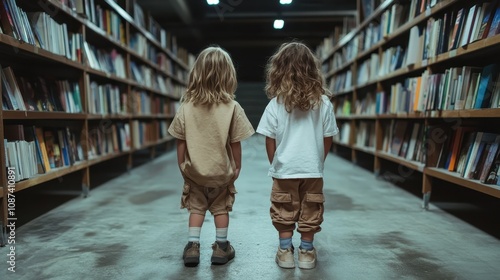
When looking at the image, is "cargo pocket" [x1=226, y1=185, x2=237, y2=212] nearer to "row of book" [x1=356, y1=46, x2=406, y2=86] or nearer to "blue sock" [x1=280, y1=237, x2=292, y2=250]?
"blue sock" [x1=280, y1=237, x2=292, y2=250]

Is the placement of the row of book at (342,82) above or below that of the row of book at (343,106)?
above

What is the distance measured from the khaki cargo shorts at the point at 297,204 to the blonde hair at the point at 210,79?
42 centimetres

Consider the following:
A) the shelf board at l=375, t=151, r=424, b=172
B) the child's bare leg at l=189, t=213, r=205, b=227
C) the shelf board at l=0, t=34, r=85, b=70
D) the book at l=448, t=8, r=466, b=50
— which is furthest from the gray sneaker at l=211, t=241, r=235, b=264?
the book at l=448, t=8, r=466, b=50

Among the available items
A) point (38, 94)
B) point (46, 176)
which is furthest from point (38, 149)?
point (38, 94)

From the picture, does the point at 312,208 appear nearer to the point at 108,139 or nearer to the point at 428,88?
the point at 428,88

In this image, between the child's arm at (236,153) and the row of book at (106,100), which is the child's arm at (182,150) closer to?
the child's arm at (236,153)

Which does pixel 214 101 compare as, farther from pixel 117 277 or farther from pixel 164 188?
pixel 164 188

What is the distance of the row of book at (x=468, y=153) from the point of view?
1817 mm

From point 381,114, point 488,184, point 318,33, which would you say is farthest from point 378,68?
point 318,33

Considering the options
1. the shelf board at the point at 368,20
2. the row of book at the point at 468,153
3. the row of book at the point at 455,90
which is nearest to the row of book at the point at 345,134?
the shelf board at the point at 368,20

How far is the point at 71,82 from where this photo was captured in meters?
2.69

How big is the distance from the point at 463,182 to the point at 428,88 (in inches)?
28.5

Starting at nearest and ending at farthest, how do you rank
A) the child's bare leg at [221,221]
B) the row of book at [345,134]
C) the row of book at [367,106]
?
1. the child's bare leg at [221,221]
2. the row of book at [367,106]
3. the row of book at [345,134]

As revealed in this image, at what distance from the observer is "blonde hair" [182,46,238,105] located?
1421mm
